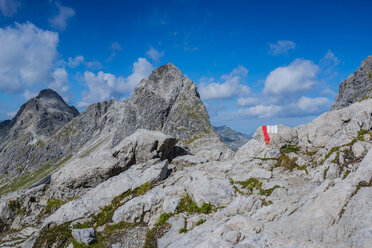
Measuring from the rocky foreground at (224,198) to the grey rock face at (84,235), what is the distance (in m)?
0.08

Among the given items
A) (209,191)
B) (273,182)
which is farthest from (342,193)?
(209,191)

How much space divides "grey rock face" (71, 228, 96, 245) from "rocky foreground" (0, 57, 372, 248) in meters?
0.08

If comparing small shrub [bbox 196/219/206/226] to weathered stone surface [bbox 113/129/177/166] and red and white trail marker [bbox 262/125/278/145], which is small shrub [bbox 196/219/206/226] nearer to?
red and white trail marker [bbox 262/125/278/145]

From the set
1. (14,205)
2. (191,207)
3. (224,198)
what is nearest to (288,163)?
A: (224,198)

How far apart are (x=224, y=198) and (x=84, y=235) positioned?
43.9 feet

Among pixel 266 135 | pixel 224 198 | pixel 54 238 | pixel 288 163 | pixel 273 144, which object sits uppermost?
pixel 266 135

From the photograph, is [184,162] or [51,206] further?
[184,162]

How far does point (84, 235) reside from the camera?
62.6 ft

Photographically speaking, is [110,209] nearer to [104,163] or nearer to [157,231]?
[157,231]

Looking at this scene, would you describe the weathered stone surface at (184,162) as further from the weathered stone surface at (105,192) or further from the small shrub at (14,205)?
the small shrub at (14,205)

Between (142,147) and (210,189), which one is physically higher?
(142,147)

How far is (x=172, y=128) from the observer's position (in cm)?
18850

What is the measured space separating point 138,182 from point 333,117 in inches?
1024

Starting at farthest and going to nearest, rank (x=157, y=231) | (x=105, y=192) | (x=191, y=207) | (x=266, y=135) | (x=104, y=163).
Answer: (x=104, y=163) < (x=266, y=135) < (x=105, y=192) < (x=191, y=207) < (x=157, y=231)
